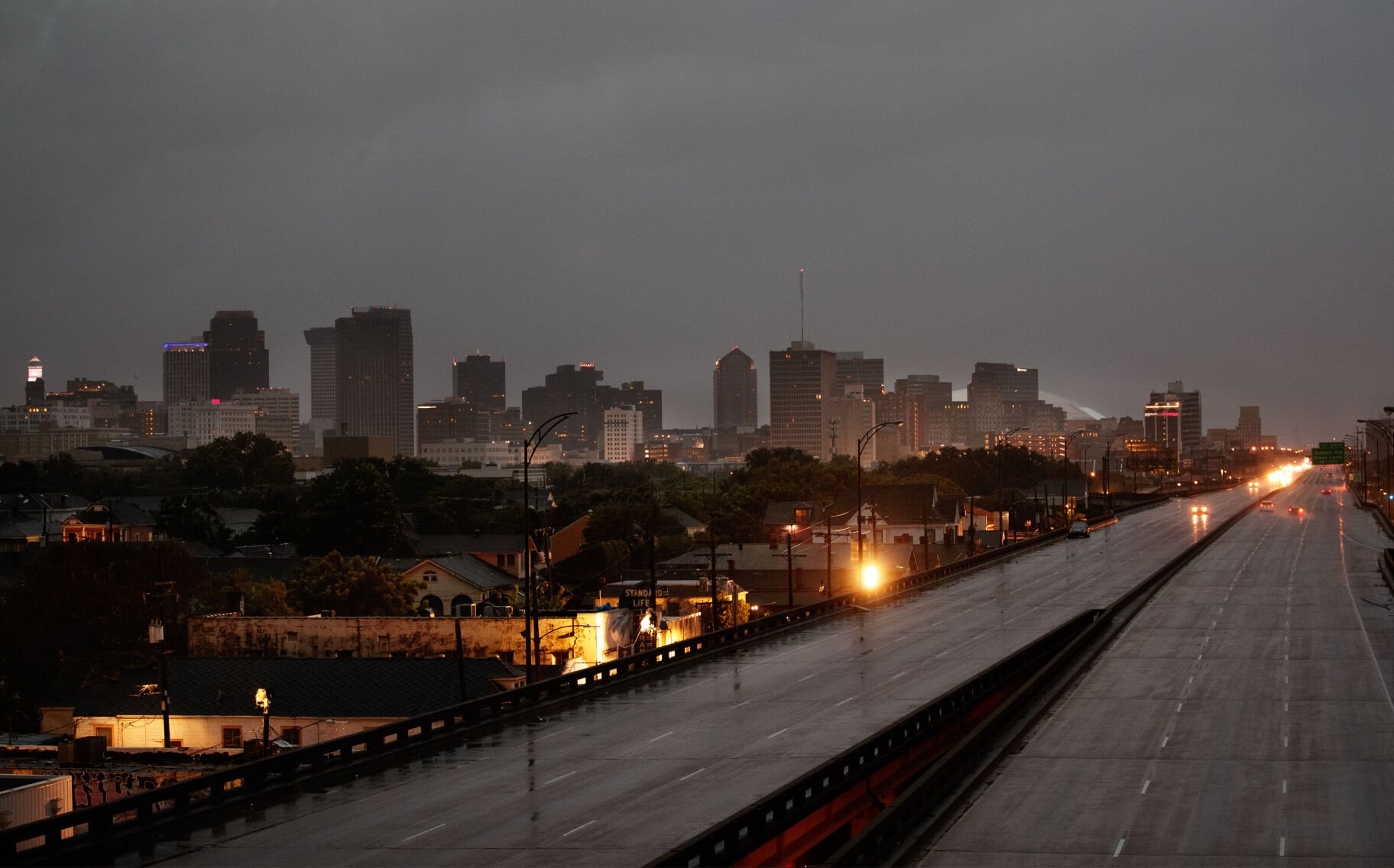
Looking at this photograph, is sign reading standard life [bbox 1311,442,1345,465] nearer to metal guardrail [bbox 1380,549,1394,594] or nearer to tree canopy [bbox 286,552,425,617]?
Answer: metal guardrail [bbox 1380,549,1394,594]

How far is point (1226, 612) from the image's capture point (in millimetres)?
57406

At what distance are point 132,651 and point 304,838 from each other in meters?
46.1

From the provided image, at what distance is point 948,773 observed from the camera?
88.6 ft

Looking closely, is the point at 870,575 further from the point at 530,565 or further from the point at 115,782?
the point at 115,782

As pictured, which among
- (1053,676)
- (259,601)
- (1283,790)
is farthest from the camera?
(259,601)

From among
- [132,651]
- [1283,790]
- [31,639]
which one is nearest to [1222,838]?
[1283,790]

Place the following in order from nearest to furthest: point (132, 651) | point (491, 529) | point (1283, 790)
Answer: point (1283, 790), point (132, 651), point (491, 529)

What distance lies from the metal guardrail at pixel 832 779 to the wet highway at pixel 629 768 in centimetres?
122

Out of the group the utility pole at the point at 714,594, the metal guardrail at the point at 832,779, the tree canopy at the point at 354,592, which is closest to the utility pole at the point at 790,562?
the utility pole at the point at 714,594

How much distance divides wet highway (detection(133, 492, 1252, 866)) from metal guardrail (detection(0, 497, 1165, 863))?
2.95 ft

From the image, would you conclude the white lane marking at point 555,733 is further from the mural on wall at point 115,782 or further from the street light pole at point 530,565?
the mural on wall at point 115,782

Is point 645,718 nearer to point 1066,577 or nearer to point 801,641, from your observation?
point 801,641

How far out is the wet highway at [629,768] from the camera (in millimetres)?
21547

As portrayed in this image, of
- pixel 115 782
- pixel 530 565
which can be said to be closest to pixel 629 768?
pixel 530 565
